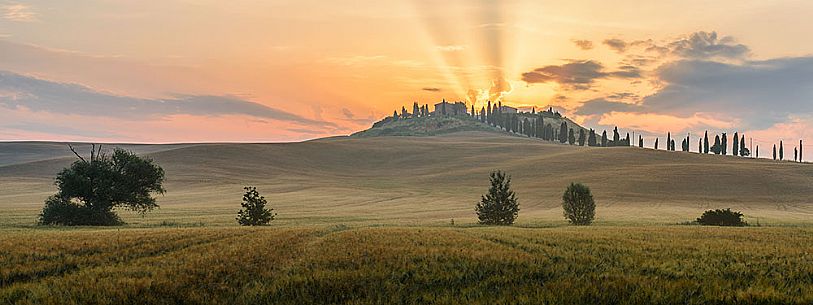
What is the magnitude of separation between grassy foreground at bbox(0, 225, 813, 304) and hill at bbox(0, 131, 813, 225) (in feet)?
115

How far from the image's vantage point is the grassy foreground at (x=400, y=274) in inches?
435

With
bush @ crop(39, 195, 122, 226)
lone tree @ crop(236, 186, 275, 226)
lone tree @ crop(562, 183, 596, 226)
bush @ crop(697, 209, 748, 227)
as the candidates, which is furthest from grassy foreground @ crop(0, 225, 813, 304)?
lone tree @ crop(562, 183, 596, 226)

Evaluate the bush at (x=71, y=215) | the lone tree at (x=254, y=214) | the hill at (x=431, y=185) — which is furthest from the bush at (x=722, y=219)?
the bush at (x=71, y=215)

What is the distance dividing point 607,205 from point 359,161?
108 meters

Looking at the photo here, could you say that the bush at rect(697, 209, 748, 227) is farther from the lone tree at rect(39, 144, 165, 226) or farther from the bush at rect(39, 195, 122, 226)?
the bush at rect(39, 195, 122, 226)

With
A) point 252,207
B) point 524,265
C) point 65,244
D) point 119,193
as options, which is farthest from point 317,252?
point 119,193

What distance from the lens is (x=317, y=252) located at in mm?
18500

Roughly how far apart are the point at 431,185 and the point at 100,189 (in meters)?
79.5

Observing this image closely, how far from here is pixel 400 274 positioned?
13438 millimetres

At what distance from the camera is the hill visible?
2682 inches

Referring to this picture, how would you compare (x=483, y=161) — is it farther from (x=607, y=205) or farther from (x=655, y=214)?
(x=655, y=214)

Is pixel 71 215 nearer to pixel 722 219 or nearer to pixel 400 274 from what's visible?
pixel 400 274

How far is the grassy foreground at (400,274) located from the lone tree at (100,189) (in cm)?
3060

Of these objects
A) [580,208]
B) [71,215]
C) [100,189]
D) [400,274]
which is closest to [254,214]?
[100,189]
